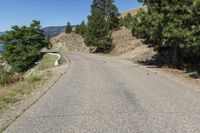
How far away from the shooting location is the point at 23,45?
45125 millimetres

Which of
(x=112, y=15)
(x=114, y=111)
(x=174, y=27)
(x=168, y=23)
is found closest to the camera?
(x=114, y=111)

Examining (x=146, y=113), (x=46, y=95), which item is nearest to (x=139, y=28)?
(x=46, y=95)

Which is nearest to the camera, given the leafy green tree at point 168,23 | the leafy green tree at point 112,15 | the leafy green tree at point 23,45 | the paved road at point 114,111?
the paved road at point 114,111

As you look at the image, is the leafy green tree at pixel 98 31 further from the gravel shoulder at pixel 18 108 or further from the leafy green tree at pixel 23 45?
the gravel shoulder at pixel 18 108

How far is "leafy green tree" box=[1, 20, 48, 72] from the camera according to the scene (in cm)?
4288

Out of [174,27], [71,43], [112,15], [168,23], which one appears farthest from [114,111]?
[71,43]

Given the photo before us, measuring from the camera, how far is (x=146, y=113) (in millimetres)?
9023

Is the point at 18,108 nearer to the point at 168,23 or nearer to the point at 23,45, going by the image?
the point at 168,23

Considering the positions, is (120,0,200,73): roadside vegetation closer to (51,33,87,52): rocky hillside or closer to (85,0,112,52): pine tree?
(85,0,112,52): pine tree

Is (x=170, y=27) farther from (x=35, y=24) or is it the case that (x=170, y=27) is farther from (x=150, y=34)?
(x=35, y=24)

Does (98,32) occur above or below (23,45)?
above

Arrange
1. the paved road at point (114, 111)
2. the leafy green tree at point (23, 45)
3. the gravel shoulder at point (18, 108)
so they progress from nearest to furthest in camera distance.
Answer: the paved road at point (114, 111) < the gravel shoulder at point (18, 108) < the leafy green tree at point (23, 45)

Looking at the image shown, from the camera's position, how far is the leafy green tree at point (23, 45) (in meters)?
42.9

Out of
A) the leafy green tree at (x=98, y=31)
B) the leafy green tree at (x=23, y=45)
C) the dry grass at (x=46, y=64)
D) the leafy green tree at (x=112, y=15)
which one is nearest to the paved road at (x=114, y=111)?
the dry grass at (x=46, y=64)
